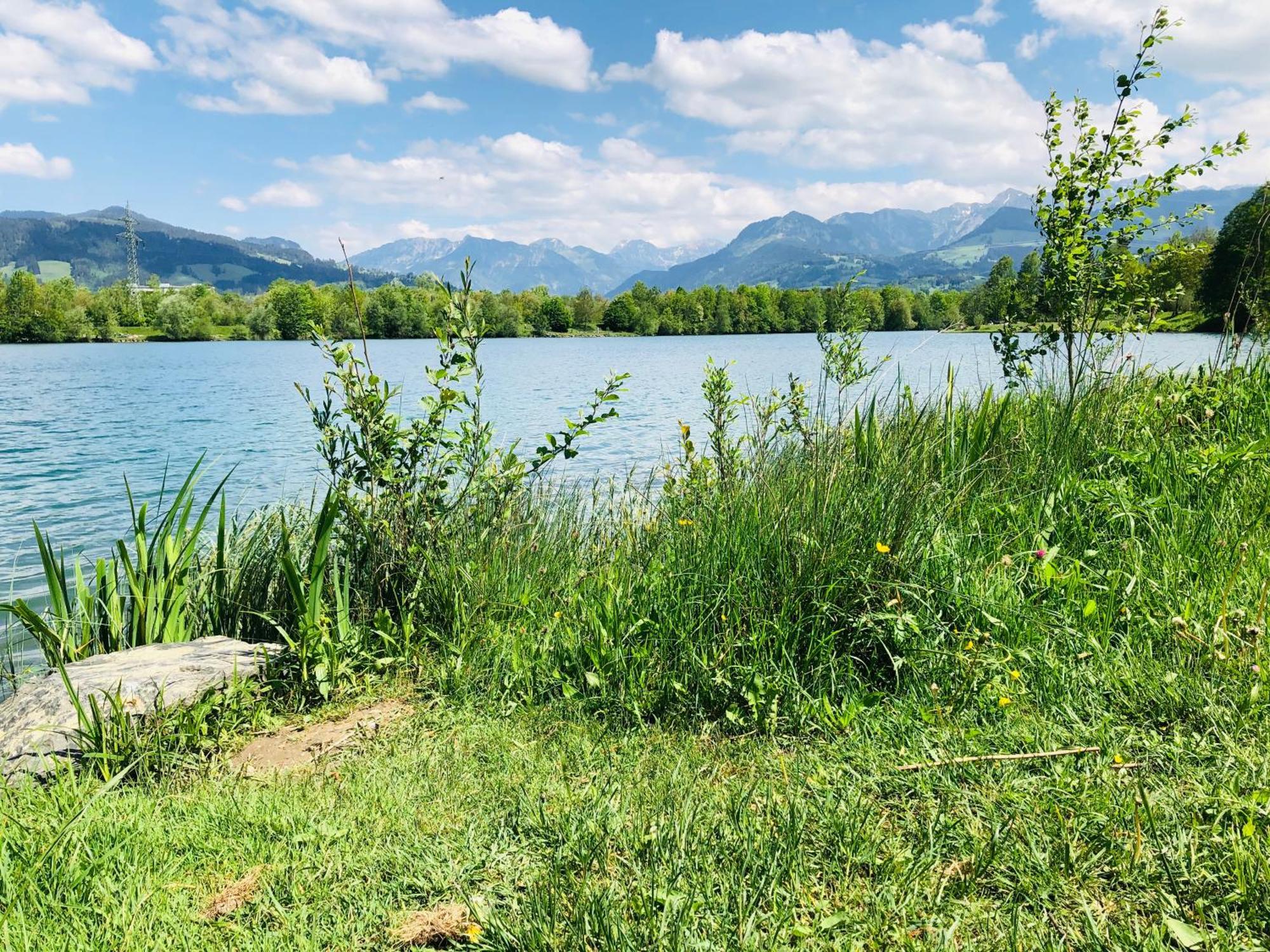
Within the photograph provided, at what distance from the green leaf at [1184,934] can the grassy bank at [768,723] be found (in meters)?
0.03

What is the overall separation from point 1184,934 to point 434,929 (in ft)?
6.92

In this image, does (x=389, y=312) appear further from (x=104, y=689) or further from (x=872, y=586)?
(x=872, y=586)

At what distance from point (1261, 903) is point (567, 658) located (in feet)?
10.0

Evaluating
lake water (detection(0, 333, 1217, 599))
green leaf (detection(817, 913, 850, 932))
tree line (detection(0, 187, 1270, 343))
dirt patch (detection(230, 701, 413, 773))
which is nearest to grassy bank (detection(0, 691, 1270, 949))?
green leaf (detection(817, 913, 850, 932))

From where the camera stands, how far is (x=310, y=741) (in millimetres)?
3902

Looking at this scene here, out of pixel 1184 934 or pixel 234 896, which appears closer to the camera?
pixel 1184 934

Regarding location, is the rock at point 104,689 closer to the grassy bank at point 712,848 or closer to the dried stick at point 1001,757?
the grassy bank at point 712,848

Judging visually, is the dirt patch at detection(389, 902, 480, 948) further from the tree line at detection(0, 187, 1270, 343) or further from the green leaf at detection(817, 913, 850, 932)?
the tree line at detection(0, 187, 1270, 343)

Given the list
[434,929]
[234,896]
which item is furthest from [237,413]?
[434,929]

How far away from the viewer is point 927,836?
2.49m

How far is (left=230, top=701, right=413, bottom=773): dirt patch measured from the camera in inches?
145

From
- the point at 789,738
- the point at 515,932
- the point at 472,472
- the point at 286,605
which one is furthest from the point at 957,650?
the point at 286,605

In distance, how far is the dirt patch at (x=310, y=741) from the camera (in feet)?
12.0

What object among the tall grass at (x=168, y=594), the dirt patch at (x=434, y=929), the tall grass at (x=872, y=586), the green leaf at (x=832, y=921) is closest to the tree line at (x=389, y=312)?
the tall grass at (x=872, y=586)
